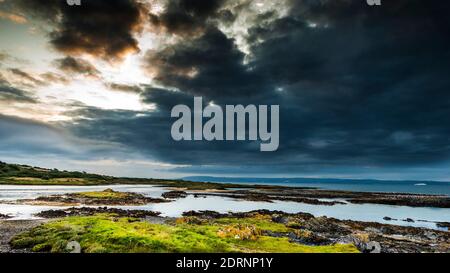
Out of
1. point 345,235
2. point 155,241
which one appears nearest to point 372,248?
point 345,235

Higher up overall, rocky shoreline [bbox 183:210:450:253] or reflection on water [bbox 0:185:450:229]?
rocky shoreline [bbox 183:210:450:253]

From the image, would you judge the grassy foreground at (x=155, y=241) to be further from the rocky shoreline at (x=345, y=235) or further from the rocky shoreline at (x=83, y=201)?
the rocky shoreline at (x=83, y=201)

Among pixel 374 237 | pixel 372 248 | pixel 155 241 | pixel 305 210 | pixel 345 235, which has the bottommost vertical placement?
pixel 305 210

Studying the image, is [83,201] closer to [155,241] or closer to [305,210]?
[305,210]

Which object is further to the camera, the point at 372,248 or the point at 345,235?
the point at 345,235

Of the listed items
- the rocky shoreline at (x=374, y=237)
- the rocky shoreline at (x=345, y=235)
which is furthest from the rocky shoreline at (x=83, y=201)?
the rocky shoreline at (x=374, y=237)

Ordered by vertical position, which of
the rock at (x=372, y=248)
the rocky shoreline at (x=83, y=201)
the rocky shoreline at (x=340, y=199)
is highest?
the rock at (x=372, y=248)

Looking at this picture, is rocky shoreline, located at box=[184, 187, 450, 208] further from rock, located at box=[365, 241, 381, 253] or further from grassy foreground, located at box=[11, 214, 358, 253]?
grassy foreground, located at box=[11, 214, 358, 253]

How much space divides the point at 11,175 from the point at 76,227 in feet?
486

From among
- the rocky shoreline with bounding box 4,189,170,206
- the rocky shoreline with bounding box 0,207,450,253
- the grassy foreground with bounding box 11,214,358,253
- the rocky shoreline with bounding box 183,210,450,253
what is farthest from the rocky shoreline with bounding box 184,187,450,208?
the grassy foreground with bounding box 11,214,358,253

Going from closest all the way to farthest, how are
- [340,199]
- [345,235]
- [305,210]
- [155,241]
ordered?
[155,241], [345,235], [305,210], [340,199]
